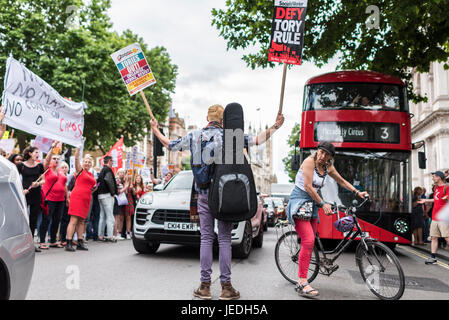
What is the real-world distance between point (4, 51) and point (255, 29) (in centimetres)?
1569

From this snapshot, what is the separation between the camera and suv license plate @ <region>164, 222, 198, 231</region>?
7.31 m

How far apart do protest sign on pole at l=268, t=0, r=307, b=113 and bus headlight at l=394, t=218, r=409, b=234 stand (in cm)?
480

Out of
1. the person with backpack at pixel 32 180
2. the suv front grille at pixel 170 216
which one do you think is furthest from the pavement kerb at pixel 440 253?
the person with backpack at pixel 32 180

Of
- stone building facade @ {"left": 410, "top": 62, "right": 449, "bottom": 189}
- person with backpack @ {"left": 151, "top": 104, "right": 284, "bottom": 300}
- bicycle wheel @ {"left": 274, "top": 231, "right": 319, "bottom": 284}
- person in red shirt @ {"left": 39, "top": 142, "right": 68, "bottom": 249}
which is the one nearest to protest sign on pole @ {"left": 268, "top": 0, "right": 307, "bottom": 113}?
person with backpack @ {"left": 151, "top": 104, "right": 284, "bottom": 300}

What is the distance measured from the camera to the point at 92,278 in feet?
18.6

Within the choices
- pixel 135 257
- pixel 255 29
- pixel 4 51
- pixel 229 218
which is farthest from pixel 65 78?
pixel 229 218

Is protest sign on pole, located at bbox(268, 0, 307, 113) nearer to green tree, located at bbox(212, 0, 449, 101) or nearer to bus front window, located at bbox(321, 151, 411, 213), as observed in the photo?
bus front window, located at bbox(321, 151, 411, 213)

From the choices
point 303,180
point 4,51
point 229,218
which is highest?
point 4,51

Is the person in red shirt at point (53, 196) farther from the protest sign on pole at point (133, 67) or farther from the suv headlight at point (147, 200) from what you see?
the protest sign on pole at point (133, 67)

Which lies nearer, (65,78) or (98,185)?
(98,185)

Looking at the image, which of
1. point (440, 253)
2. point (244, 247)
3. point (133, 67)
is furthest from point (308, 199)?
point (440, 253)

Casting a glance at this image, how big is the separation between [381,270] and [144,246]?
4456mm
